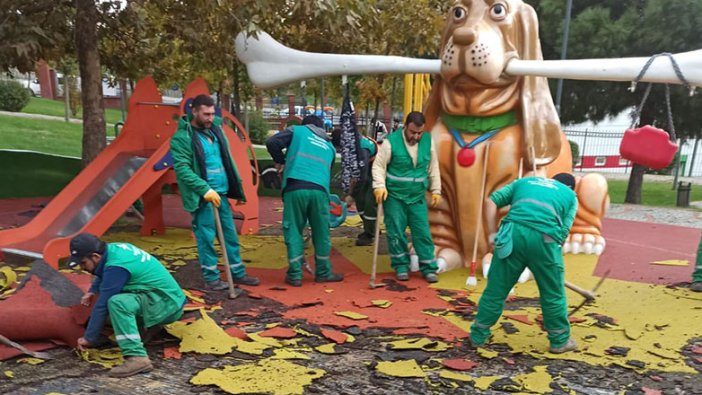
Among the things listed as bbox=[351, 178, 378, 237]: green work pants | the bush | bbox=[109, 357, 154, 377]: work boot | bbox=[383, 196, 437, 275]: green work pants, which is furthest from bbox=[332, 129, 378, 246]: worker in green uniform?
the bush

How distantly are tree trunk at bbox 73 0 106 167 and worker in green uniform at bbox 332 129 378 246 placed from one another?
3.48 metres

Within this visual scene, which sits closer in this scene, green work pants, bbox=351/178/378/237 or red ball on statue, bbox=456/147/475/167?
red ball on statue, bbox=456/147/475/167

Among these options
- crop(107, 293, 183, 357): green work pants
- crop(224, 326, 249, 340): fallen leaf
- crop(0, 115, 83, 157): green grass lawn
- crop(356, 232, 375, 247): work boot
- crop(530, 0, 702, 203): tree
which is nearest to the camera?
crop(107, 293, 183, 357): green work pants

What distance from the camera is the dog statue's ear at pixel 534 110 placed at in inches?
230

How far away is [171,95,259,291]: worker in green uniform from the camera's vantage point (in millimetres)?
5164

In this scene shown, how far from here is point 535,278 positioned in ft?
13.4

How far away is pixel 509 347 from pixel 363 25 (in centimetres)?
621

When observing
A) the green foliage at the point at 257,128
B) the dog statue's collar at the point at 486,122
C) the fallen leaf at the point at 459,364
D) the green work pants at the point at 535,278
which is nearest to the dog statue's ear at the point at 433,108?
the dog statue's collar at the point at 486,122

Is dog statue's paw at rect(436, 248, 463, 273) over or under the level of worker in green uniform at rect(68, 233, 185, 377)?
under

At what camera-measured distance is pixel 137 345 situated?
369 cm

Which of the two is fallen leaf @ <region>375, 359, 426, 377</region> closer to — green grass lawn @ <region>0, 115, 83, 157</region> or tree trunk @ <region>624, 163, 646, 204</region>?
tree trunk @ <region>624, 163, 646, 204</region>

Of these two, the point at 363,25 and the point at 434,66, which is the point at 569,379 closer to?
the point at 434,66

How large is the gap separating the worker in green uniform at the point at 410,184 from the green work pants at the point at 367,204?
39.3 inches

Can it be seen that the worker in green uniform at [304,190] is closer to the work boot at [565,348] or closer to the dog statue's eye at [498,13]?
the dog statue's eye at [498,13]
